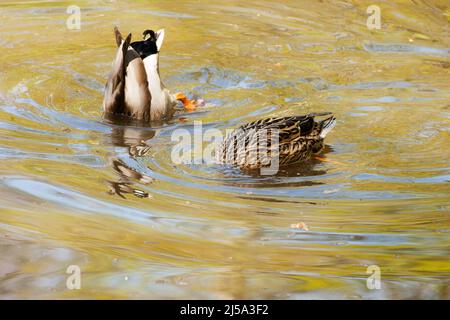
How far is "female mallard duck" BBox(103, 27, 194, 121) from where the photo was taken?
10.0 metres

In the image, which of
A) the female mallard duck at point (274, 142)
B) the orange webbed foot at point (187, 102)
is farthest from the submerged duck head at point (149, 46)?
the female mallard duck at point (274, 142)

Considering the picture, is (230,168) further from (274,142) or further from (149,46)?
(149,46)

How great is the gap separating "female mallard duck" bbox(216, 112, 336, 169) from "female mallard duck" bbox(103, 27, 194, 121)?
1.89 meters

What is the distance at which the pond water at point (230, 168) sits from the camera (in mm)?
5359

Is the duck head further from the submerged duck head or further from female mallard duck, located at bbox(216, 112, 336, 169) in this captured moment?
female mallard duck, located at bbox(216, 112, 336, 169)

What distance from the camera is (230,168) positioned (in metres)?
8.16

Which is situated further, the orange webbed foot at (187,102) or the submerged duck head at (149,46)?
the submerged duck head at (149,46)

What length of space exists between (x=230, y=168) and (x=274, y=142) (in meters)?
0.50

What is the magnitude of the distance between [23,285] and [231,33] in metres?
7.59

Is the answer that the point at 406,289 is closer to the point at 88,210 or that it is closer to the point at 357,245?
the point at 357,245

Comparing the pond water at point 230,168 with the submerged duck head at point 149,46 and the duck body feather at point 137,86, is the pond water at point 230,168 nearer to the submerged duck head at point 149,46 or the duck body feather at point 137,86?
the duck body feather at point 137,86

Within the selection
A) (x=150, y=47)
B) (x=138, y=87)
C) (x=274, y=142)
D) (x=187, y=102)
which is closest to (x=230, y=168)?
(x=274, y=142)

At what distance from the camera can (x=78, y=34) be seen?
12.1 m

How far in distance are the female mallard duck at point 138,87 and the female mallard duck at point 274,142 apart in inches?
74.4
